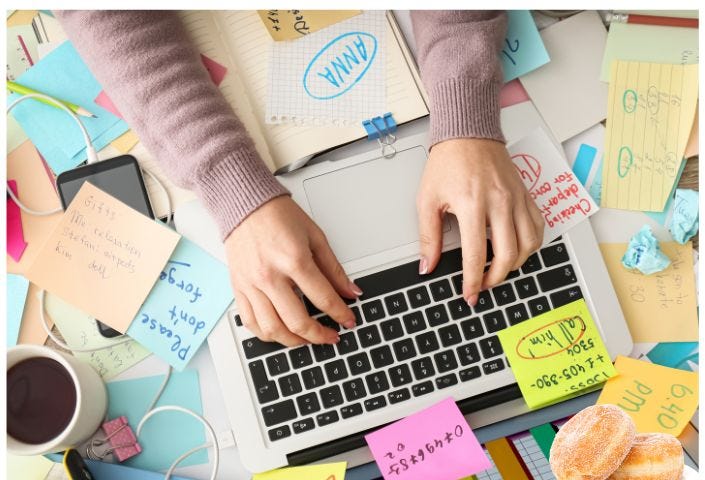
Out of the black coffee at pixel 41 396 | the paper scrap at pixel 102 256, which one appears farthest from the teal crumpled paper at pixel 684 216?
the black coffee at pixel 41 396

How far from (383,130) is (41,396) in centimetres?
45

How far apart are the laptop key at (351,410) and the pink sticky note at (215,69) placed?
1.26 feet

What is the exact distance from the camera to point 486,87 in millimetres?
631

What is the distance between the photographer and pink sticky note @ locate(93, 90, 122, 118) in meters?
0.68

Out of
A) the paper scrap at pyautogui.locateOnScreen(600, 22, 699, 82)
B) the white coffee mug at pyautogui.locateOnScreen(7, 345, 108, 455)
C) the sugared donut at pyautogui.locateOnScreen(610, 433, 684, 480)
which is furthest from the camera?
the paper scrap at pyautogui.locateOnScreen(600, 22, 699, 82)

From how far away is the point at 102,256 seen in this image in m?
0.65

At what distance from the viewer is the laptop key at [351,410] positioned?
1.98 feet

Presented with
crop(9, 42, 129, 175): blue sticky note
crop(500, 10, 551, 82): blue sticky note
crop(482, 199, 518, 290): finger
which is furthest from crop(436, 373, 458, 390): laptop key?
crop(9, 42, 129, 175): blue sticky note

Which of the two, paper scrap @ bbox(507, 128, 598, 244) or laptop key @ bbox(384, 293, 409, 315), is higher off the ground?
paper scrap @ bbox(507, 128, 598, 244)

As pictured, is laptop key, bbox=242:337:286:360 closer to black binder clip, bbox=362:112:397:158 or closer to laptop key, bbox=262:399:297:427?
laptop key, bbox=262:399:297:427

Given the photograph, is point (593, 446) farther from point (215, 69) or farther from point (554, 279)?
point (215, 69)

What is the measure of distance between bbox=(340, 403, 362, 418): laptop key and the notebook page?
265 mm

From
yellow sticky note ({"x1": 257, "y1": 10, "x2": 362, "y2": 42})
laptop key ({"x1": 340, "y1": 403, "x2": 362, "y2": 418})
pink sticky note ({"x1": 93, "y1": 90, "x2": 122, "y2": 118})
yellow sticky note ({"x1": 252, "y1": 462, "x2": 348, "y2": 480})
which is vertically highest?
yellow sticky note ({"x1": 257, "y1": 10, "x2": 362, "y2": 42})

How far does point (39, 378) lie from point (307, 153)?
0.36m
